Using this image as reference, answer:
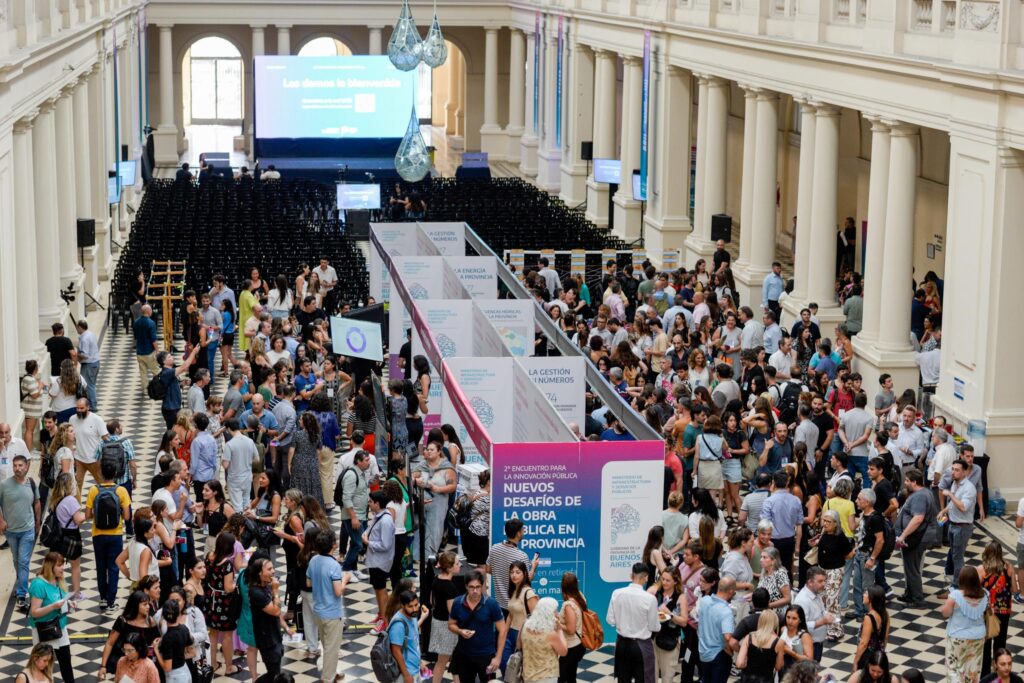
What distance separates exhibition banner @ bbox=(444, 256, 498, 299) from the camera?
2244 centimetres

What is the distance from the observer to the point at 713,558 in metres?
13.4

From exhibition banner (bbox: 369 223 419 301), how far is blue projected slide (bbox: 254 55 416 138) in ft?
71.2

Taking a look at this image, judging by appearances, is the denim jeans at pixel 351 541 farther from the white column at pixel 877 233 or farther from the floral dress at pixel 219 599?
the white column at pixel 877 233

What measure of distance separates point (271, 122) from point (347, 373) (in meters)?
28.6

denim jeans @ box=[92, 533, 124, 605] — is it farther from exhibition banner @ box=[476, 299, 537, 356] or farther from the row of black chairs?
the row of black chairs

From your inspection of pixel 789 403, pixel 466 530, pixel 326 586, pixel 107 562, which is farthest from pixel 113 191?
pixel 326 586

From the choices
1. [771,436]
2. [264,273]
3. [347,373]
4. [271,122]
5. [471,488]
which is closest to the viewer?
[471,488]

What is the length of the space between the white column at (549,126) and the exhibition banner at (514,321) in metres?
24.2

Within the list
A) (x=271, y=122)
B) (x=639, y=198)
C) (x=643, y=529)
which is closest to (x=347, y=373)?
(x=643, y=529)

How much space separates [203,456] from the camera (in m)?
15.7

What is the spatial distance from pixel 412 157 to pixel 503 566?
18.4 meters

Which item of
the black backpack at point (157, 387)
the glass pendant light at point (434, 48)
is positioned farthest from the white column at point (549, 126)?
the black backpack at point (157, 387)

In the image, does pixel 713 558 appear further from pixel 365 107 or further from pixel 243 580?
pixel 365 107

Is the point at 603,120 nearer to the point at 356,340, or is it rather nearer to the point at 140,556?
the point at 356,340
